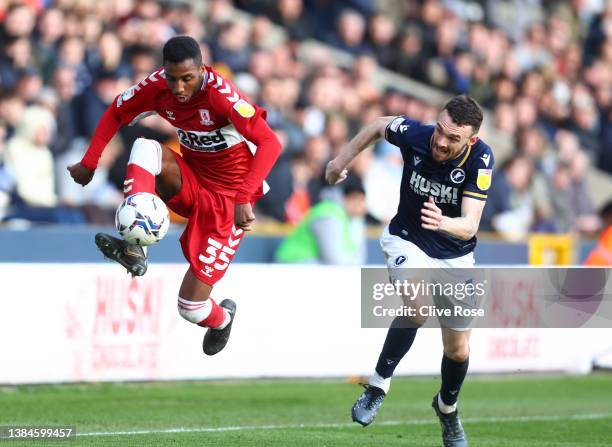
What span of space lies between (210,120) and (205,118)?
0.13 ft

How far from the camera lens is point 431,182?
29.3 ft

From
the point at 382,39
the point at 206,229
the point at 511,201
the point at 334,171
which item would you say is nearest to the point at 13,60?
the point at 206,229

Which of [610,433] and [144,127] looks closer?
[610,433]

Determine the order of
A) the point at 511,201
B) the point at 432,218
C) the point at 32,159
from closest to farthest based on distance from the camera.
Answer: the point at 432,218, the point at 32,159, the point at 511,201

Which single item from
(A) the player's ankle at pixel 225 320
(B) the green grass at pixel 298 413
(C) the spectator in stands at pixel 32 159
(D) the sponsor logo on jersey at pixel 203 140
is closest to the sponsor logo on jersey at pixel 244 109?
(D) the sponsor logo on jersey at pixel 203 140

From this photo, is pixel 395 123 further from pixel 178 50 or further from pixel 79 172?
pixel 79 172

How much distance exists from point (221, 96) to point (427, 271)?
1.95 m

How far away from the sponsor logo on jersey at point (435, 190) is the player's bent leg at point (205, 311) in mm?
1821

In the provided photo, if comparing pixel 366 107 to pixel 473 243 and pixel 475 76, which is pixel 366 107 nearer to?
pixel 475 76

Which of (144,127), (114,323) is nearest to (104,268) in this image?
(114,323)

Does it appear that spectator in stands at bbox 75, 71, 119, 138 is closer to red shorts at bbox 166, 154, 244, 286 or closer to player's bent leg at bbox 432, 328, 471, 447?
red shorts at bbox 166, 154, 244, 286

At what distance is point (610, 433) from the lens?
1035 cm

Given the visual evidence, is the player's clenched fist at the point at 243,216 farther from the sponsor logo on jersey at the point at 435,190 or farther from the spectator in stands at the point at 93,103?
the spectator in stands at the point at 93,103

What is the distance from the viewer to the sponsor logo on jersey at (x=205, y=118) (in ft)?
29.6
